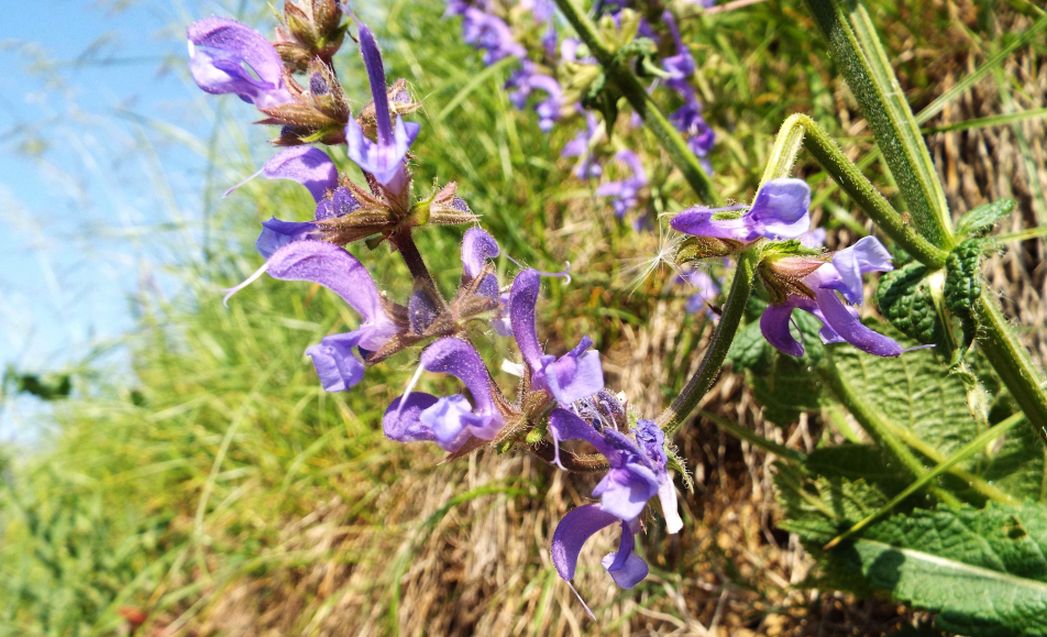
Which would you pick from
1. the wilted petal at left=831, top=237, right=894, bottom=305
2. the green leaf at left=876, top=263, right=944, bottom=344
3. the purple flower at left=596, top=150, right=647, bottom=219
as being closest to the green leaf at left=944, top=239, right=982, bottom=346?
the green leaf at left=876, top=263, right=944, bottom=344

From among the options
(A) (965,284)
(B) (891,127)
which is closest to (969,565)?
(A) (965,284)

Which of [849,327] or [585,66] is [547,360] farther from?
[585,66]

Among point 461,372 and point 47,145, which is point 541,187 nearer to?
point 461,372

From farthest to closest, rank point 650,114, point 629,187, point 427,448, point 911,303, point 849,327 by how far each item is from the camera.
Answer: point 427,448 < point 629,187 < point 650,114 < point 911,303 < point 849,327

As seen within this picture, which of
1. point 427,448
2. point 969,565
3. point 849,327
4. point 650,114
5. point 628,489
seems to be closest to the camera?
point 628,489

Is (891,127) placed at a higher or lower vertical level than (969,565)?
higher

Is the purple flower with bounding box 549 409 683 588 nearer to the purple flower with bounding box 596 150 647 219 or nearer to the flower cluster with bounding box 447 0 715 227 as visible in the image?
the flower cluster with bounding box 447 0 715 227

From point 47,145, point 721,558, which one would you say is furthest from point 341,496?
point 47,145
